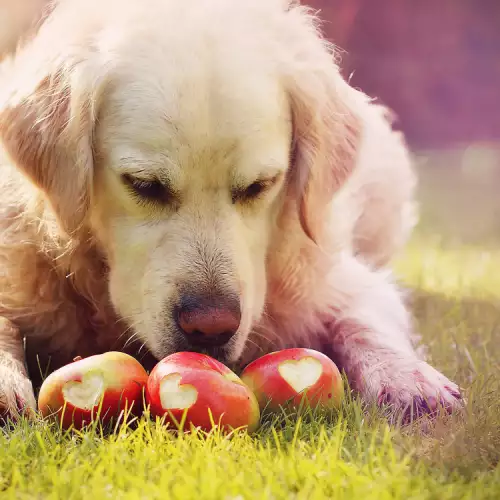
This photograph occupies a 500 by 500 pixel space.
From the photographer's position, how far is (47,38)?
10.4 feet

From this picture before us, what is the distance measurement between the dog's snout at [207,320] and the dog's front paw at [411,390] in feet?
1.63

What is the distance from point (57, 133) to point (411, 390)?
1402 millimetres

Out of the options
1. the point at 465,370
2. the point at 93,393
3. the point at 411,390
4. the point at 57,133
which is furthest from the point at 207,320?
the point at 465,370

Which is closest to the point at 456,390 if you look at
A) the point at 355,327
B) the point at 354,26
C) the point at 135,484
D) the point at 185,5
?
the point at 355,327

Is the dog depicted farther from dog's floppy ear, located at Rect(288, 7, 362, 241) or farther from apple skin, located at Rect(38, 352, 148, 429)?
apple skin, located at Rect(38, 352, 148, 429)

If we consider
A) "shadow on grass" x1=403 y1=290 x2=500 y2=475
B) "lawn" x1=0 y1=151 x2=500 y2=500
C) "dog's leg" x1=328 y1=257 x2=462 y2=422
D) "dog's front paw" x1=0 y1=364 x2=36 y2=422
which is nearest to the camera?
"lawn" x1=0 y1=151 x2=500 y2=500

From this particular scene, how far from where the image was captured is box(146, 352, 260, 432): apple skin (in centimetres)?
220

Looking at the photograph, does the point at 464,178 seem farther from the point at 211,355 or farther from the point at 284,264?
the point at 211,355

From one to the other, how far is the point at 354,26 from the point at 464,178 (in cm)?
298

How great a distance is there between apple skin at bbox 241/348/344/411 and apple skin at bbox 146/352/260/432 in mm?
123

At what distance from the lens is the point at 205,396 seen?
7.22ft

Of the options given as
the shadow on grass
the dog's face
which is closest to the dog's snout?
the dog's face

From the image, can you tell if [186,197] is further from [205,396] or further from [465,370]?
[465,370]

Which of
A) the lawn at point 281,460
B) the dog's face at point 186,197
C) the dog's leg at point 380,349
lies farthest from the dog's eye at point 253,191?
the lawn at point 281,460
